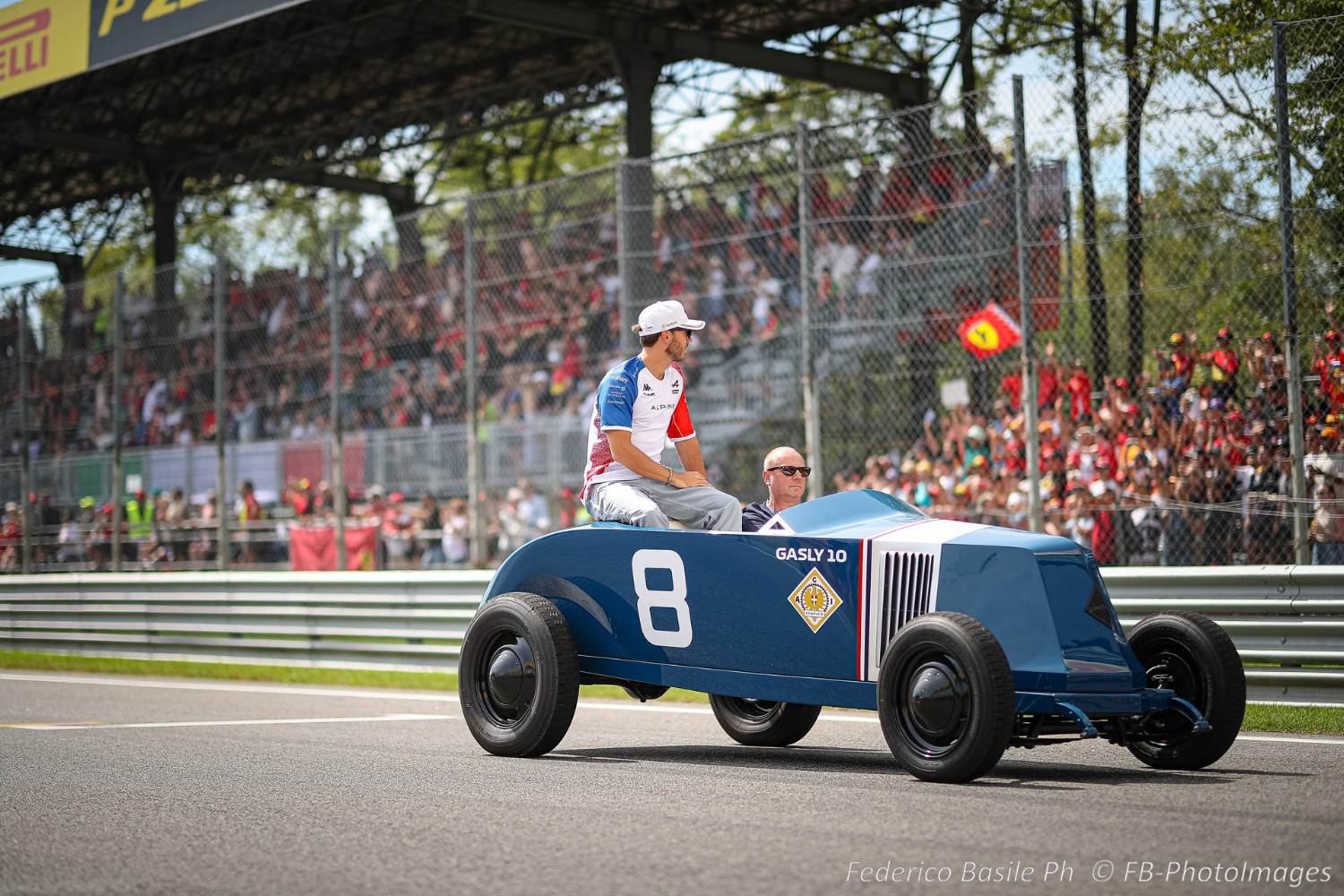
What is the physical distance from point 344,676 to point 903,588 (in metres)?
8.39

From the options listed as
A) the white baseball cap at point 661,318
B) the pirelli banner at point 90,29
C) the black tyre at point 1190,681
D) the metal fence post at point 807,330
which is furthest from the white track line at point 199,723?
the pirelli banner at point 90,29

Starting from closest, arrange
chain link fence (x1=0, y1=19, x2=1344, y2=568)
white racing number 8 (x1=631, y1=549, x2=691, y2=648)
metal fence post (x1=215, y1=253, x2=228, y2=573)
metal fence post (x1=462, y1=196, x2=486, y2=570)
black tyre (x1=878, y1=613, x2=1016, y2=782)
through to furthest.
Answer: black tyre (x1=878, y1=613, x2=1016, y2=782) < white racing number 8 (x1=631, y1=549, x2=691, y2=648) < chain link fence (x1=0, y1=19, x2=1344, y2=568) < metal fence post (x1=462, y1=196, x2=486, y2=570) < metal fence post (x1=215, y1=253, x2=228, y2=573)

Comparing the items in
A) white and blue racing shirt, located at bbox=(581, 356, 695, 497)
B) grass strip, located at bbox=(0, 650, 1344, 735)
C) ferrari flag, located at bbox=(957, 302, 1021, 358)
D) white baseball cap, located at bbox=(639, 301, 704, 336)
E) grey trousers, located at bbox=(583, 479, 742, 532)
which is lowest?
grass strip, located at bbox=(0, 650, 1344, 735)

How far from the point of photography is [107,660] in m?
16.2

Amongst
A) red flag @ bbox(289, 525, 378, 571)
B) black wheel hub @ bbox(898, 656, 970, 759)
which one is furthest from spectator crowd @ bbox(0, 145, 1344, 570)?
black wheel hub @ bbox(898, 656, 970, 759)

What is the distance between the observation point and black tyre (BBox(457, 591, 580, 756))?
289 inches

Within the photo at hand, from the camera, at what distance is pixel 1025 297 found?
11.4 metres

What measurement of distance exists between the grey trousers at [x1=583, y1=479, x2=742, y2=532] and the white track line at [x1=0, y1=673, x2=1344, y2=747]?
7.38 ft

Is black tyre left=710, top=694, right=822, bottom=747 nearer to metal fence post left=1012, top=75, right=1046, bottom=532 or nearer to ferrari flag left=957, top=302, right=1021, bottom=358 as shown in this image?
metal fence post left=1012, top=75, right=1046, bottom=532

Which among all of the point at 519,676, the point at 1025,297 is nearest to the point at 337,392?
the point at 1025,297

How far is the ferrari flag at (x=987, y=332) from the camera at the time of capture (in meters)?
12.9

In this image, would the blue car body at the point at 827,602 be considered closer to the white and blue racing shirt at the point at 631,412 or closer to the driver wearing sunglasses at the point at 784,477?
the white and blue racing shirt at the point at 631,412

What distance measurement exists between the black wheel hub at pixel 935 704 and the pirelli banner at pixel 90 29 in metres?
15.0

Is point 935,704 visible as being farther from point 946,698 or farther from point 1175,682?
point 1175,682
